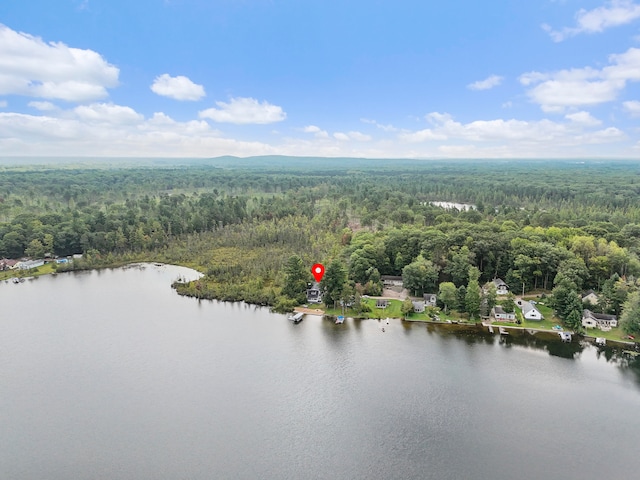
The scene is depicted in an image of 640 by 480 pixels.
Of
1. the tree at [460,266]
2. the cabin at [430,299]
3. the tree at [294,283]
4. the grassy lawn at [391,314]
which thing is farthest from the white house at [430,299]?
the tree at [294,283]

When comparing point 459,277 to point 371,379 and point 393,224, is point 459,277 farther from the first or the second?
point 393,224

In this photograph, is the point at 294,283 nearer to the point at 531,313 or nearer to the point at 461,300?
the point at 461,300

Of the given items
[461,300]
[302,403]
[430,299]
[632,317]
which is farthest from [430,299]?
[302,403]

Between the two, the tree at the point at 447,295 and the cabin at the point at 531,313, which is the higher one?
the tree at the point at 447,295

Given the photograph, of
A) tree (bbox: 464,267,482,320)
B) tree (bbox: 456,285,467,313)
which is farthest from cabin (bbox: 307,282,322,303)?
tree (bbox: 464,267,482,320)

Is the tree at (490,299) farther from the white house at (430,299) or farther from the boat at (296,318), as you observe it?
the boat at (296,318)

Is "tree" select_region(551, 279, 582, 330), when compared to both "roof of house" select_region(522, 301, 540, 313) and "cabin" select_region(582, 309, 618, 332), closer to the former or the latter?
"cabin" select_region(582, 309, 618, 332)

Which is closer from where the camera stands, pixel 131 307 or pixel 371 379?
pixel 371 379

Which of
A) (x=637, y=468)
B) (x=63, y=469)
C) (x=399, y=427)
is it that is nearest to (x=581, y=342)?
(x=637, y=468)
